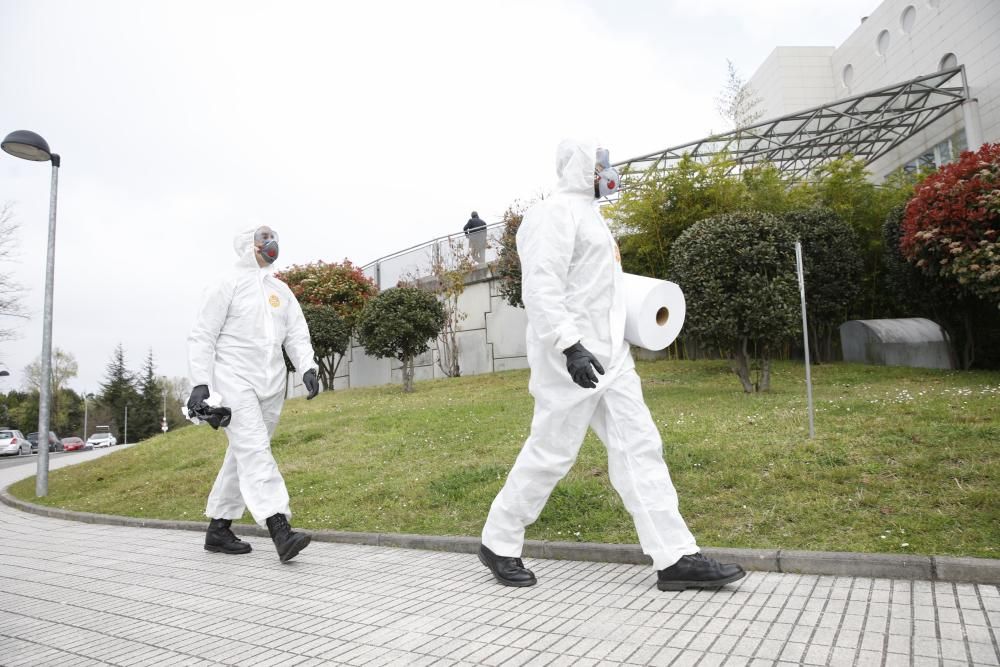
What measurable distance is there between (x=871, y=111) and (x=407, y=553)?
779 inches

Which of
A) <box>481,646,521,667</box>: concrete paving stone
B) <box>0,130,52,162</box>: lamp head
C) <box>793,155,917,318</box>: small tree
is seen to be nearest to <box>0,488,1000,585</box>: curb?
<box>481,646,521,667</box>: concrete paving stone

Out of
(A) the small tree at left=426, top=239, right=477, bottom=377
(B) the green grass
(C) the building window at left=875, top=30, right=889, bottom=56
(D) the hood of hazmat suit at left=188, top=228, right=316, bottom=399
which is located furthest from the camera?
(C) the building window at left=875, top=30, right=889, bottom=56

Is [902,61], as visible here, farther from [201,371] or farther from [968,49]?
[201,371]

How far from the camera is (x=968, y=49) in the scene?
19500mm

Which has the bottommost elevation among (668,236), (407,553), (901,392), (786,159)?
(407,553)

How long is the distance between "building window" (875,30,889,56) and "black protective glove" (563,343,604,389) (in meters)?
27.5

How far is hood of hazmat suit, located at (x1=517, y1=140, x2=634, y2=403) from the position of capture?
11.8 ft

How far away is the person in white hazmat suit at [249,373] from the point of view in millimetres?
4559

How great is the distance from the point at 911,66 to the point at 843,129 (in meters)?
5.56

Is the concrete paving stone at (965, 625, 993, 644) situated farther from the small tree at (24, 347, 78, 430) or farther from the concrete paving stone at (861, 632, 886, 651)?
the small tree at (24, 347, 78, 430)

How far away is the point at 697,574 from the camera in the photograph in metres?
3.34

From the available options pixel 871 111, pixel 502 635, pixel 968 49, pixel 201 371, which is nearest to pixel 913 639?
pixel 502 635

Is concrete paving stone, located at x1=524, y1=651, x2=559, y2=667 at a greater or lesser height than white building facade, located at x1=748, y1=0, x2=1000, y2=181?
lesser

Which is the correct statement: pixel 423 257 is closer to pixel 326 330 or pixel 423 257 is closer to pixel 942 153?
pixel 326 330
